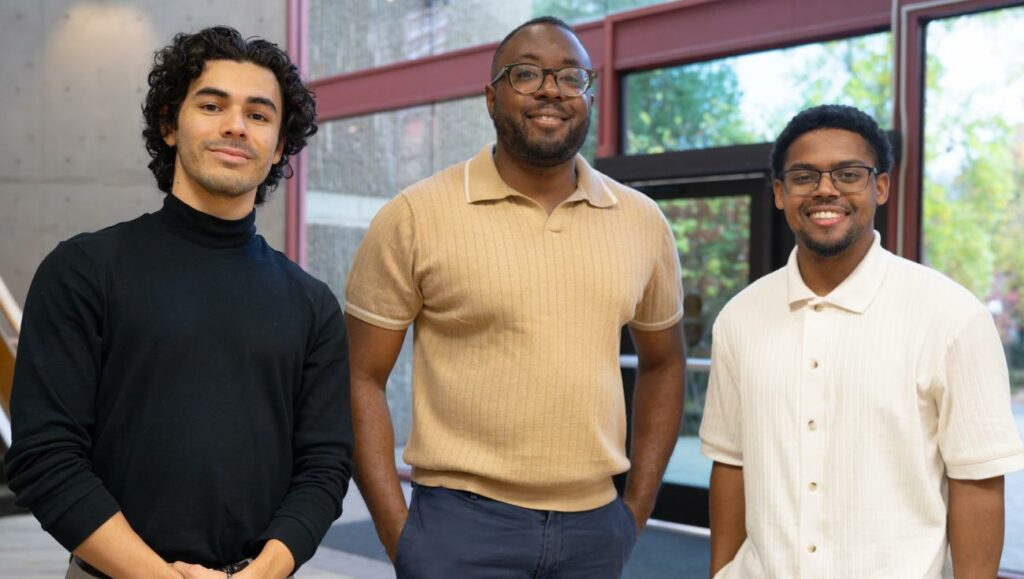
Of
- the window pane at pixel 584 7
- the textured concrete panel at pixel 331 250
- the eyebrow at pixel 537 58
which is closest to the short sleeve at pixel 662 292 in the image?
the eyebrow at pixel 537 58

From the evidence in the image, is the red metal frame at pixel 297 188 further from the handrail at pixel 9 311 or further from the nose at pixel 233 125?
the nose at pixel 233 125

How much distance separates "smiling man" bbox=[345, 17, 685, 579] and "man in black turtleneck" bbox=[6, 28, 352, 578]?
31 centimetres

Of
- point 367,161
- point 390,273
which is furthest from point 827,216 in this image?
point 367,161

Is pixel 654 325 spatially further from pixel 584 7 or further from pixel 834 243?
pixel 584 7

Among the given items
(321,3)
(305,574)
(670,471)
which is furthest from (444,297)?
(321,3)

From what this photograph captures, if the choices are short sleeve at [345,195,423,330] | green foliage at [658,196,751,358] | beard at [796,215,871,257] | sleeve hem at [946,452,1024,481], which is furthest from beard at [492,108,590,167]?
Answer: green foliage at [658,196,751,358]

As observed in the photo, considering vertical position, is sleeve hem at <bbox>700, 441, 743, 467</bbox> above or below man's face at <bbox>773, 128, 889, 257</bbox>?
below

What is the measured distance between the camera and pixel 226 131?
5.36ft

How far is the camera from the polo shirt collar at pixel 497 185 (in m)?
2.07

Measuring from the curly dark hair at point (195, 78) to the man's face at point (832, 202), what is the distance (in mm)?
863

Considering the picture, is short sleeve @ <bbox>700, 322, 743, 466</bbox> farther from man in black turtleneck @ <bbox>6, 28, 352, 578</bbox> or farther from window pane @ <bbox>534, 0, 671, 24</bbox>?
window pane @ <bbox>534, 0, 671, 24</bbox>

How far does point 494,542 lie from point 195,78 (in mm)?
968

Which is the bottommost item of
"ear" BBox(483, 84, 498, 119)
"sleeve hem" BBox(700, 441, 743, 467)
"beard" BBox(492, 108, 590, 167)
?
"sleeve hem" BBox(700, 441, 743, 467)

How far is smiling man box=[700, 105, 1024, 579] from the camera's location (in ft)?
5.38
